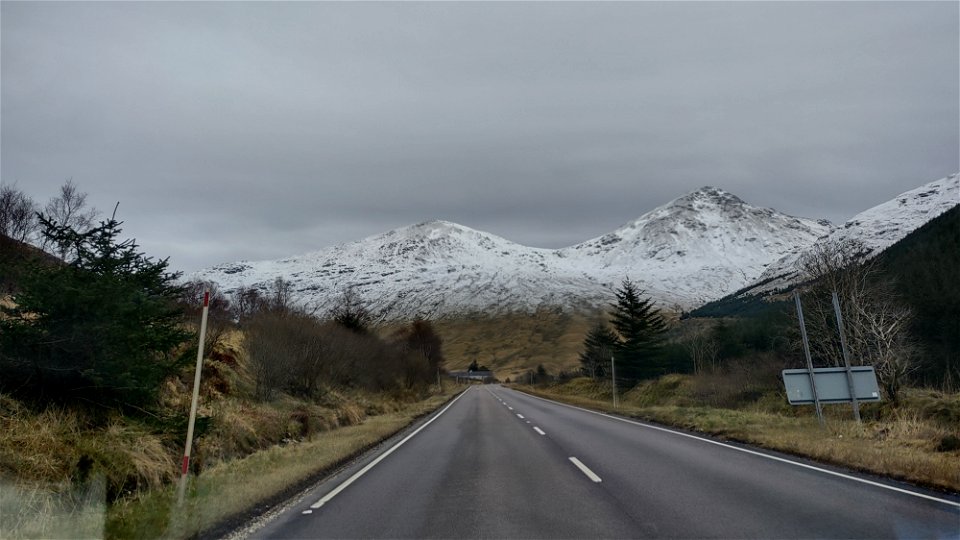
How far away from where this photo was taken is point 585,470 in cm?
1107

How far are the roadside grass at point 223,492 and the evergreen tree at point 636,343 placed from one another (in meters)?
48.5

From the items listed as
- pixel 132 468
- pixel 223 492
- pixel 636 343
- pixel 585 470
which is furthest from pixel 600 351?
pixel 132 468

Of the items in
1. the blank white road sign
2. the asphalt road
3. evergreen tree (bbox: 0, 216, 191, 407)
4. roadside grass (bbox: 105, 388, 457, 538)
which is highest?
evergreen tree (bbox: 0, 216, 191, 407)

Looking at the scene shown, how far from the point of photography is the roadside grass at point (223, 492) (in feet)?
22.2

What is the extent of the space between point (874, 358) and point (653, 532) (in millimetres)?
25198

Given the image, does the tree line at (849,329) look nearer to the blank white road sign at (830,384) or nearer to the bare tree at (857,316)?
the bare tree at (857,316)

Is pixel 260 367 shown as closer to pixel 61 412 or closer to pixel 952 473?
pixel 61 412

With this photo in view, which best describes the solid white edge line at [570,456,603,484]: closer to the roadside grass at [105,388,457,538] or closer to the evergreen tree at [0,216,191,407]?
the roadside grass at [105,388,457,538]

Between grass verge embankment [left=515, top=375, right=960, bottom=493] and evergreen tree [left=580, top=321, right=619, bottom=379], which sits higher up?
evergreen tree [left=580, top=321, right=619, bottom=379]

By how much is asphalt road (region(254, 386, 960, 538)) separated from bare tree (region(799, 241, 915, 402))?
1576 cm

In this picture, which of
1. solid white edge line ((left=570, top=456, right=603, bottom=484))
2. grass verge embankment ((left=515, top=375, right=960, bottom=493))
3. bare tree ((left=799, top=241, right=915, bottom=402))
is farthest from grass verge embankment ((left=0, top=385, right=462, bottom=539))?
bare tree ((left=799, top=241, right=915, bottom=402))

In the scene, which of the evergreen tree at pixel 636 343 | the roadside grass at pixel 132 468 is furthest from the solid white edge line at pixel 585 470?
the evergreen tree at pixel 636 343

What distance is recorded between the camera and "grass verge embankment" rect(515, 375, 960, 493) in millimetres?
9906

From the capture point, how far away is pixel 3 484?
7234 millimetres
